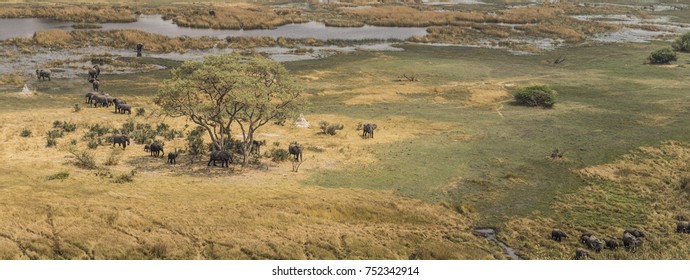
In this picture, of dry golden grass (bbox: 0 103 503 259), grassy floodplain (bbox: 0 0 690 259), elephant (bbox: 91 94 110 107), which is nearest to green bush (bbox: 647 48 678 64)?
grassy floodplain (bbox: 0 0 690 259)

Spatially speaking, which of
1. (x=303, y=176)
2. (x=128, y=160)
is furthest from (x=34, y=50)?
(x=303, y=176)

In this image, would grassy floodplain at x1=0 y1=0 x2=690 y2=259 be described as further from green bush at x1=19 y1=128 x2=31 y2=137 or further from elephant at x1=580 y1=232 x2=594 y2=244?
green bush at x1=19 y1=128 x2=31 y2=137

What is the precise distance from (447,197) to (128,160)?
2269 centimetres

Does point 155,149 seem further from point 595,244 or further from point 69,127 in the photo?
point 595,244

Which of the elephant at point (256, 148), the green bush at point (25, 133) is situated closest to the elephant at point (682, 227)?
the elephant at point (256, 148)

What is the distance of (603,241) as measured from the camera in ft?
94.6

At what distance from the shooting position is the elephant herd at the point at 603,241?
27.6m

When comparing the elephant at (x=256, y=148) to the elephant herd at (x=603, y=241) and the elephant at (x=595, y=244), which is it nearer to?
the elephant herd at (x=603, y=241)

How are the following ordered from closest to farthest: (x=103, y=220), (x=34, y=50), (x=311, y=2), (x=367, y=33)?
1. (x=103, y=220)
2. (x=34, y=50)
3. (x=367, y=33)
4. (x=311, y=2)

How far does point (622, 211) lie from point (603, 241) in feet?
19.9

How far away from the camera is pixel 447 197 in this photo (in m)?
34.6

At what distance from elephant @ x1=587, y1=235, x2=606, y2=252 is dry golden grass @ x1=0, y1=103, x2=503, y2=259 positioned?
5317 mm

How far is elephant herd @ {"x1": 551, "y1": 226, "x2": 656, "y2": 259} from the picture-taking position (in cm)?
2759

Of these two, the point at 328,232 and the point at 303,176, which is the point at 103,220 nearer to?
the point at 328,232
